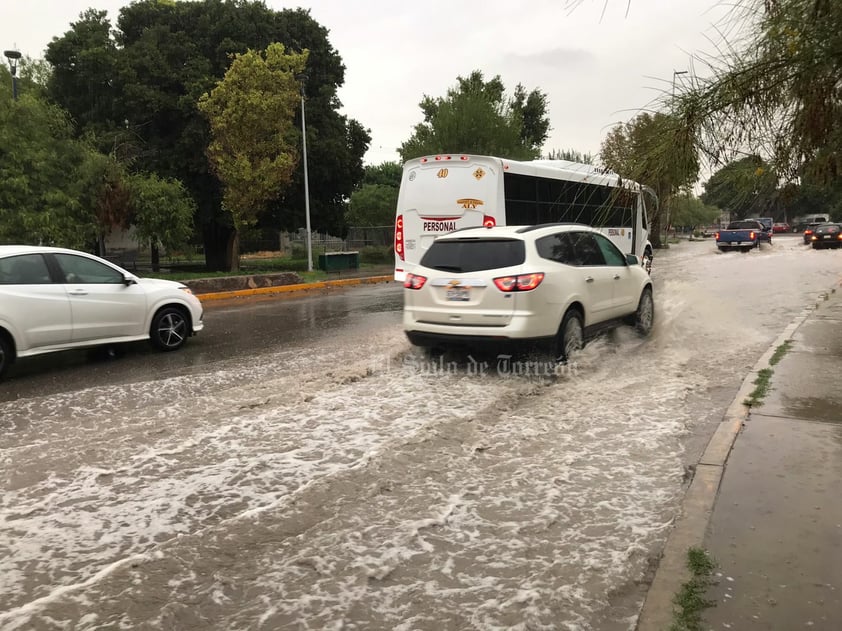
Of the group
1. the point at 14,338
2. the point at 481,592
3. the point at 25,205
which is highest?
the point at 25,205

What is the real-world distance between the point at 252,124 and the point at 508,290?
15897 millimetres

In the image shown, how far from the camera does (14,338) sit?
8109 millimetres

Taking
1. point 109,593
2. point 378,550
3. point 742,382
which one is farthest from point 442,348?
point 109,593

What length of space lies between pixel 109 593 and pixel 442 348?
6.65 metres

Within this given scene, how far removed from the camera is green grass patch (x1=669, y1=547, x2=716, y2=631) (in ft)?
9.57

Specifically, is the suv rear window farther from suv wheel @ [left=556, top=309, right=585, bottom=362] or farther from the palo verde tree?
the palo verde tree

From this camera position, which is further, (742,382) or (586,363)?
(586,363)

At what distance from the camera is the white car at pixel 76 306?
8.17m

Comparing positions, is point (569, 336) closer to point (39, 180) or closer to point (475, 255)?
point (475, 255)

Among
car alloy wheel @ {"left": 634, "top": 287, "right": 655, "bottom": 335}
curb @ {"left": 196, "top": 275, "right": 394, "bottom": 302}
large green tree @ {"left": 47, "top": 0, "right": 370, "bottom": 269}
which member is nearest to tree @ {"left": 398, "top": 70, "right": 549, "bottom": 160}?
large green tree @ {"left": 47, "top": 0, "right": 370, "bottom": 269}

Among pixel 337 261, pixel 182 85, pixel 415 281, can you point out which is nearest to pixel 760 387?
pixel 415 281

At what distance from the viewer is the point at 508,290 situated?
7.94 meters

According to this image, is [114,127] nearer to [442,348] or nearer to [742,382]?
[442,348]

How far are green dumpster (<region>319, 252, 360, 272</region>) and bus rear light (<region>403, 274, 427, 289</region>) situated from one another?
18133 millimetres
